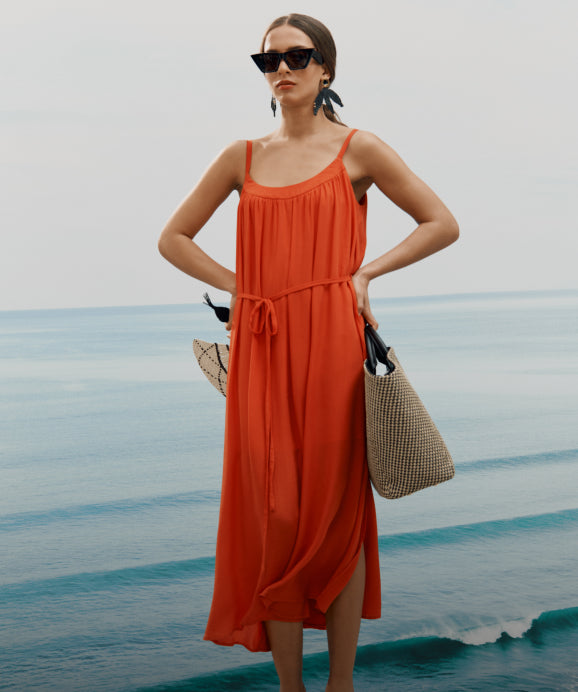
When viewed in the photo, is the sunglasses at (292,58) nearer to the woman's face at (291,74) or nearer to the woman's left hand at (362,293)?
the woman's face at (291,74)

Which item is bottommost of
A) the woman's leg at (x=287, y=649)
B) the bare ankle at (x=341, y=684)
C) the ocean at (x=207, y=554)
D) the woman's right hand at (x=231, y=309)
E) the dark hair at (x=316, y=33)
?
the ocean at (x=207, y=554)

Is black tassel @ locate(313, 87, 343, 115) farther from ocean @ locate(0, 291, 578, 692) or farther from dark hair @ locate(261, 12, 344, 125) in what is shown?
ocean @ locate(0, 291, 578, 692)

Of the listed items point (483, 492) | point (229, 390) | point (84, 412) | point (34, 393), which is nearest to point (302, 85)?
point (229, 390)

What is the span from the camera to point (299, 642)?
→ 2211mm

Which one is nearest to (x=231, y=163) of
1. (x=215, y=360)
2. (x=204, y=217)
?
(x=204, y=217)

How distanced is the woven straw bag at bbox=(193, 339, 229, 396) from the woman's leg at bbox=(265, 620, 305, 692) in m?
0.60

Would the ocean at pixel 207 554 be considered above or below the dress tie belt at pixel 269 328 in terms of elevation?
below

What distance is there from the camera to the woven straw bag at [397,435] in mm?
2006

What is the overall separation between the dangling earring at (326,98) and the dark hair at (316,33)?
28 millimetres

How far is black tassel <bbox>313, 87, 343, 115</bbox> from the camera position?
7.22 feet

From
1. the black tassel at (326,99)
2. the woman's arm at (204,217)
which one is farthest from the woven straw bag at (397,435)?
the black tassel at (326,99)

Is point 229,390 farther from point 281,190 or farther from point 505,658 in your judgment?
point 505,658

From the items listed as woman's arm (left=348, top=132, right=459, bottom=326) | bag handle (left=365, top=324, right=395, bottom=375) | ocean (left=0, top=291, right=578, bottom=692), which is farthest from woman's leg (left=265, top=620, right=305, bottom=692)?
woman's arm (left=348, top=132, right=459, bottom=326)

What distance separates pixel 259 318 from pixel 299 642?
79 centimetres
